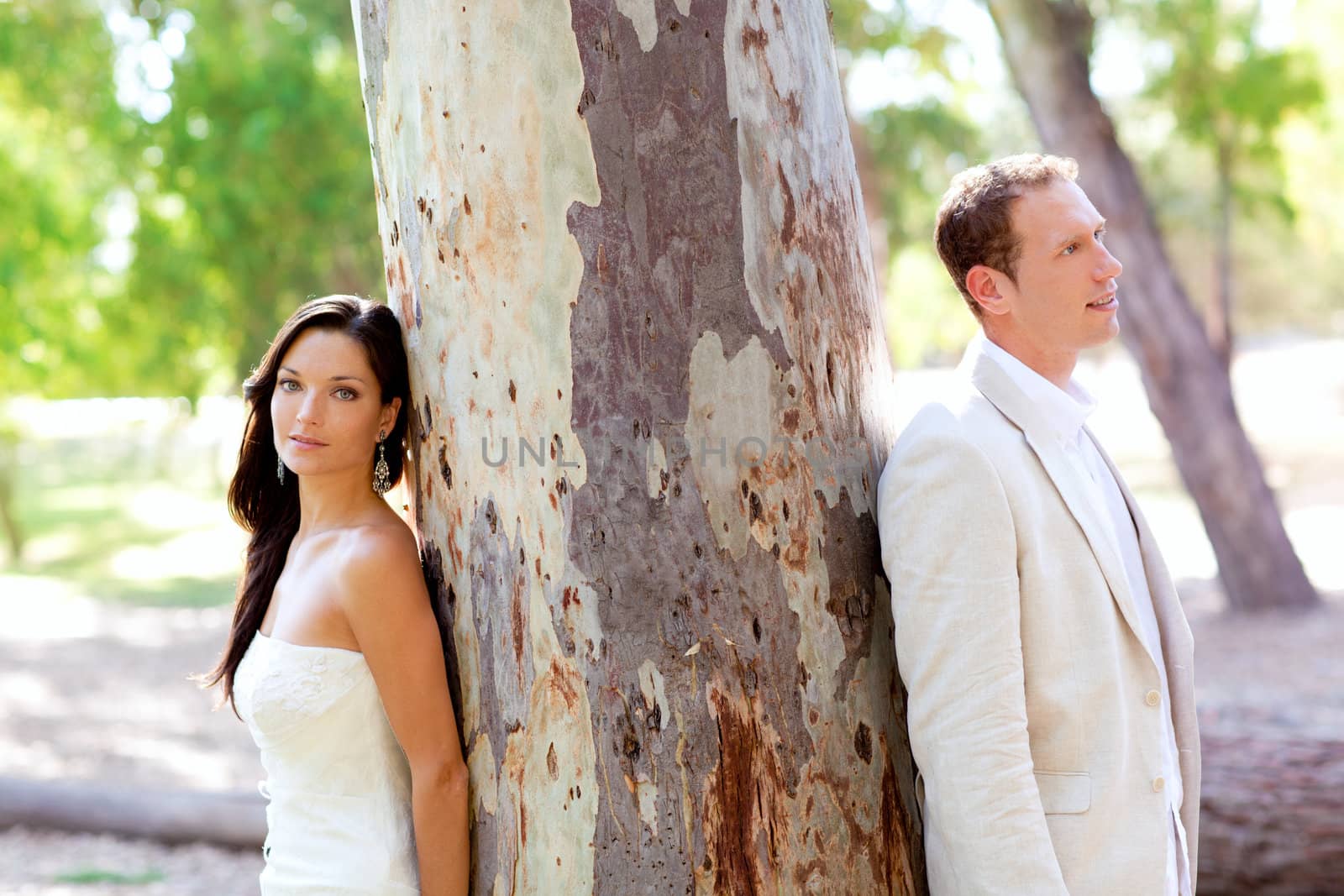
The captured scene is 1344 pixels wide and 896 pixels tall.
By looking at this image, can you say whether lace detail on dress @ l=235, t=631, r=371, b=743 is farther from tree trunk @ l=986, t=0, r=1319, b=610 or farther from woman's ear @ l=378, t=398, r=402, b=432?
tree trunk @ l=986, t=0, r=1319, b=610

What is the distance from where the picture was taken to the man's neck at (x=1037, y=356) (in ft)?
7.57

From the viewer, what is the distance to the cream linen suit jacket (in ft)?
6.53

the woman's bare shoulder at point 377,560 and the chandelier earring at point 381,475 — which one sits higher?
the chandelier earring at point 381,475

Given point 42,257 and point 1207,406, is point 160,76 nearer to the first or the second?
point 42,257

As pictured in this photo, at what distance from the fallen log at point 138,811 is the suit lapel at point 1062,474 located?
16.6ft

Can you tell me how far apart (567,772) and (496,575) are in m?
0.35

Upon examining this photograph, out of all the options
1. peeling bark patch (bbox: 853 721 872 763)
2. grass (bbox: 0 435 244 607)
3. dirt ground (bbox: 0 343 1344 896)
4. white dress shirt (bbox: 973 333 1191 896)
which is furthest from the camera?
grass (bbox: 0 435 244 607)

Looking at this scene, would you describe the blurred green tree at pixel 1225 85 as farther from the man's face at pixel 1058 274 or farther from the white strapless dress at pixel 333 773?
the white strapless dress at pixel 333 773

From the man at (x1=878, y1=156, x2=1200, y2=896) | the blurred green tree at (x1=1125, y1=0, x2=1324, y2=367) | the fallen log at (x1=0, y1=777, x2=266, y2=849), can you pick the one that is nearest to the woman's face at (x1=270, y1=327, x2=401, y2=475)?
the man at (x1=878, y1=156, x2=1200, y2=896)

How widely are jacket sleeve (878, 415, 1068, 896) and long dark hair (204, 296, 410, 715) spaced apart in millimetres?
966

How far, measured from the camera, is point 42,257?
1516 cm

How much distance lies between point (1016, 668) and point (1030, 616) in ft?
0.40

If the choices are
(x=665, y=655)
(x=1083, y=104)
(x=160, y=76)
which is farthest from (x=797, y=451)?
(x=160, y=76)

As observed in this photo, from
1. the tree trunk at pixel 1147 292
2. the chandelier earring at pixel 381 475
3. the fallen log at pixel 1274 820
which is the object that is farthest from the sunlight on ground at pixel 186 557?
the chandelier earring at pixel 381 475
